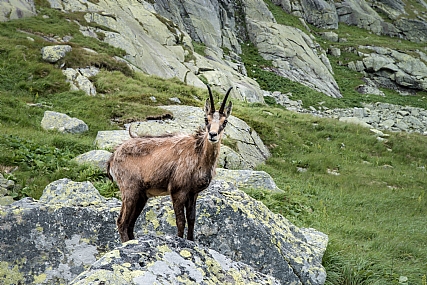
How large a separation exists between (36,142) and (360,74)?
256ft

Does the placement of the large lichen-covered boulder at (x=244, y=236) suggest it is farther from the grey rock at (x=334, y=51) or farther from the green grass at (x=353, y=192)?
the grey rock at (x=334, y=51)

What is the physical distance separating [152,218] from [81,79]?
67.9ft

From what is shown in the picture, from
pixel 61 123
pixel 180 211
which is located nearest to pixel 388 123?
pixel 61 123

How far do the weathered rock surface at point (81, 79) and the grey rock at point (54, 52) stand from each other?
1527 millimetres

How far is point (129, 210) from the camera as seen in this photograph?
5.34 m

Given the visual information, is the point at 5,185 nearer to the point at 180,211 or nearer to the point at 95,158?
the point at 95,158

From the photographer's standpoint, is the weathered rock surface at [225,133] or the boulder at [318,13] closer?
the weathered rock surface at [225,133]

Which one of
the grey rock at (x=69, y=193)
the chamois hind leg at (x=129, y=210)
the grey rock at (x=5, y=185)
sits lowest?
the grey rock at (x=5, y=185)

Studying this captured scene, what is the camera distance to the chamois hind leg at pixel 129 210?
5.31 meters

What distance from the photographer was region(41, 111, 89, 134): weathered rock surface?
1656 centimetres

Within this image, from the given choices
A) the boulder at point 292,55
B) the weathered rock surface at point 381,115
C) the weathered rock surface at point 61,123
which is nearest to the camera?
the weathered rock surface at point 61,123

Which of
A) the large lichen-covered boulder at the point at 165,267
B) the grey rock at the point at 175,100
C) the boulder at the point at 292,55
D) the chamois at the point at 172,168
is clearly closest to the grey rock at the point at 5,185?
the chamois at the point at 172,168

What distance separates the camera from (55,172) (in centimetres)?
1121

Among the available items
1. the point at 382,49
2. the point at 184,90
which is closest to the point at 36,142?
the point at 184,90
